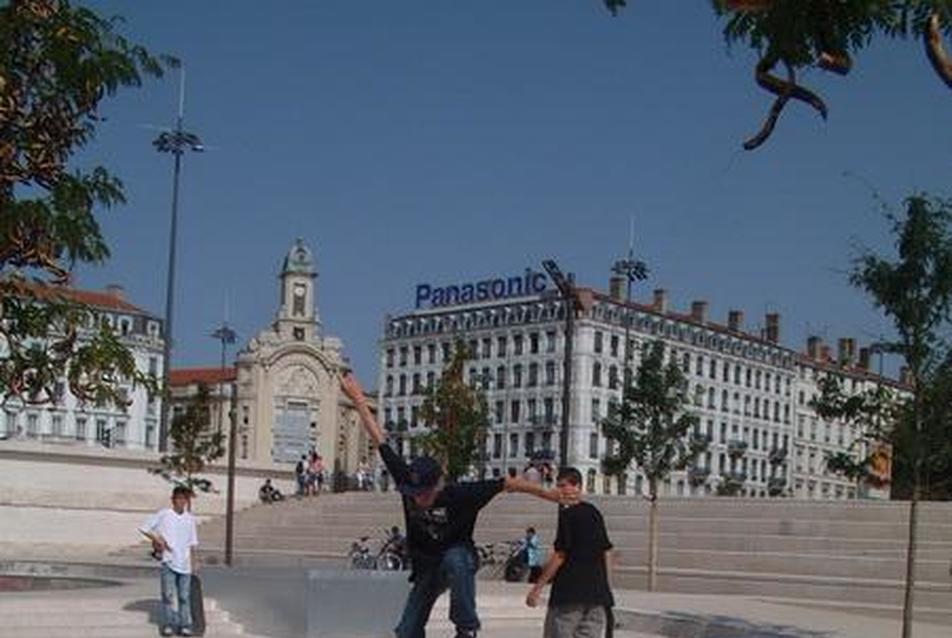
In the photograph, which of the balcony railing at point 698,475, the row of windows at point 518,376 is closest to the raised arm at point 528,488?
the balcony railing at point 698,475

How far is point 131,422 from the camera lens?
131625mm

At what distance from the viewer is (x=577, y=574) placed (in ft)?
33.1

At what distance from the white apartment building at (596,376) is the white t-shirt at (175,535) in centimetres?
10471

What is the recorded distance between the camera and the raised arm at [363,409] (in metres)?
9.69

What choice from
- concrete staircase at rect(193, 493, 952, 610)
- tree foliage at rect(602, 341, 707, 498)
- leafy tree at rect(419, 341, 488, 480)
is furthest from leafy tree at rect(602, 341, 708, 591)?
leafy tree at rect(419, 341, 488, 480)

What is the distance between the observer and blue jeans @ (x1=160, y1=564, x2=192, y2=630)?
16.2m

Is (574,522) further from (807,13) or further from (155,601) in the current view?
(155,601)

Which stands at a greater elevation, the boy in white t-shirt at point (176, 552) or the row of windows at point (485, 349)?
the row of windows at point (485, 349)

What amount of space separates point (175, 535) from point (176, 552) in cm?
18

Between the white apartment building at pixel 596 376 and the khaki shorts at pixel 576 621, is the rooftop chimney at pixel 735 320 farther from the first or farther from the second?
the khaki shorts at pixel 576 621

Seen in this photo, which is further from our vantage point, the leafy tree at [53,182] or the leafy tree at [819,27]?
the leafy tree at [53,182]

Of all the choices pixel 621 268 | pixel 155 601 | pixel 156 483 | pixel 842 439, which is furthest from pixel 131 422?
pixel 155 601

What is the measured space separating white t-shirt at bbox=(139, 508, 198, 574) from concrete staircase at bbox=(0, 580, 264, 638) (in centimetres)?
92

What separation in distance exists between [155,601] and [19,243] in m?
9.35
